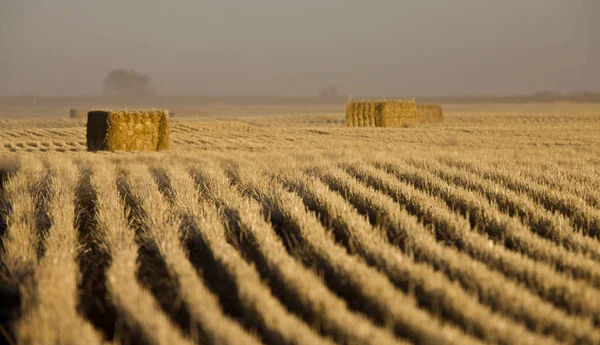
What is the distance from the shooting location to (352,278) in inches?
219

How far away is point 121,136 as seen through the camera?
19.0 meters

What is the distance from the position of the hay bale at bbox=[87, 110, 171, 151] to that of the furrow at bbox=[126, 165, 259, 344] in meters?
10.6

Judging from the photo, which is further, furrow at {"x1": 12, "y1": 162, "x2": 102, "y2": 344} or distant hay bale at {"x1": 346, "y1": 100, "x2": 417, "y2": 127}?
distant hay bale at {"x1": 346, "y1": 100, "x2": 417, "y2": 127}

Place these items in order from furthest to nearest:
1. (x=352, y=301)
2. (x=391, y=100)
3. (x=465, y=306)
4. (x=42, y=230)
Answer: (x=391, y=100) → (x=42, y=230) → (x=352, y=301) → (x=465, y=306)

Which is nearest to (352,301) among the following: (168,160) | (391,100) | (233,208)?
(233,208)

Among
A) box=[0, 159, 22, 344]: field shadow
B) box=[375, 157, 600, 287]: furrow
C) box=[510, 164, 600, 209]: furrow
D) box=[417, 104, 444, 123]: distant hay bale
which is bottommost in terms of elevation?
box=[0, 159, 22, 344]: field shadow

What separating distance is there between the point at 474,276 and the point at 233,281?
1.71 meters

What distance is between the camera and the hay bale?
18844mm

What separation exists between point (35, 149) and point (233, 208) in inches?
518

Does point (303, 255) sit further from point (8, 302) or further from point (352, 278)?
point (8, 302)

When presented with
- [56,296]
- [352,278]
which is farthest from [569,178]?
[56,296]

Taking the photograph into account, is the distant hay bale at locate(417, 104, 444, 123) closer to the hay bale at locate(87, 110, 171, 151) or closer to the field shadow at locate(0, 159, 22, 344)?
the hay bale at locate(87, 110, 171, 151)

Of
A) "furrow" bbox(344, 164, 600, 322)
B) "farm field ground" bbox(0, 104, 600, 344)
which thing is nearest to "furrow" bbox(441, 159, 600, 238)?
"farm field ground" bbox(0, 104, 600, 344)

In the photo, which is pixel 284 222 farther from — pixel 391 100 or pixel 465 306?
pixel 391 100
